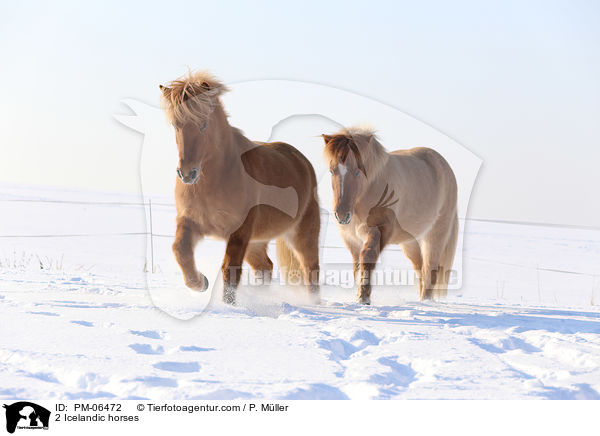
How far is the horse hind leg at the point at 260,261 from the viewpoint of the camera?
→ 19.2 feet

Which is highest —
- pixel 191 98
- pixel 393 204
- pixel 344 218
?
pixel 191 98

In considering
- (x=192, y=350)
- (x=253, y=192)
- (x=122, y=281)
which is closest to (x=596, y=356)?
(x=192, y=350)

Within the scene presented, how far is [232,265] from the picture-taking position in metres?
4.66

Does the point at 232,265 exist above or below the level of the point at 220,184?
below

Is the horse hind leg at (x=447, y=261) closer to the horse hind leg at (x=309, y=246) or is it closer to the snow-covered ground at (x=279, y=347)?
the snow-covered ground at (x=279, y=347)

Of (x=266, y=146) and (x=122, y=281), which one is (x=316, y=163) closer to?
(x=266, y=146)

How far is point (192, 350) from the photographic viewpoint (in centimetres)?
334

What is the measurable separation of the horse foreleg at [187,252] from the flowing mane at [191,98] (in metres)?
0.88

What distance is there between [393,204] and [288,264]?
1.27m

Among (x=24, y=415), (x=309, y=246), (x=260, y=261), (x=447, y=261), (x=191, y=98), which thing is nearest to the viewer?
(x=24, y=415)

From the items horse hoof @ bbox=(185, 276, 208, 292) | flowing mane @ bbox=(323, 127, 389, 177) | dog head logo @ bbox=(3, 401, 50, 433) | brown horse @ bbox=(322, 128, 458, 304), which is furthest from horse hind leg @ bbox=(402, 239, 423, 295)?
dog head logo @ bbox=(3, 401, 50, 433)

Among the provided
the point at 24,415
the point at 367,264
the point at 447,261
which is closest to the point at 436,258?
the point at 447,261

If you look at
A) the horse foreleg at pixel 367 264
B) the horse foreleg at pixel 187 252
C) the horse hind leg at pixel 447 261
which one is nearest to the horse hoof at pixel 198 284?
the horse foreleg at pixel 187 252

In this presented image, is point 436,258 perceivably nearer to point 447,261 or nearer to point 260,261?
point 447,261
